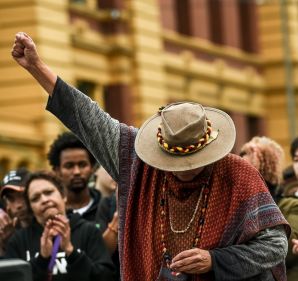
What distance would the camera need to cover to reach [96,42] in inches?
1309

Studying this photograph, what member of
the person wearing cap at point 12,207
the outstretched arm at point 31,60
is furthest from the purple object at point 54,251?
the outstretched arm at point 31,60

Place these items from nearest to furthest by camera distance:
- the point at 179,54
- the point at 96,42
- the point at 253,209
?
1. the point at 253,209
2. the point at 96,42
3. the point at 179,54

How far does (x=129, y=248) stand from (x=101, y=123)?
0.58m

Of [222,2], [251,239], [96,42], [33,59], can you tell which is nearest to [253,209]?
[251,239]

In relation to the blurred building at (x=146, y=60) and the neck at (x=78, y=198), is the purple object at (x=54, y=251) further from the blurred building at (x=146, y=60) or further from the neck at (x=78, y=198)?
the blurred building at (x=146, y=60)

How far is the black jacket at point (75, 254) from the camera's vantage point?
30.4ft

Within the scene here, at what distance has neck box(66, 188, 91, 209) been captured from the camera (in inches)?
434

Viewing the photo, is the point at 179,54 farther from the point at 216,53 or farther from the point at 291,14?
the point at 291,14

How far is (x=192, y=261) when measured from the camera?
21.9 feet

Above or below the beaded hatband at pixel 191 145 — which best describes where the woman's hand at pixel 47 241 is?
below

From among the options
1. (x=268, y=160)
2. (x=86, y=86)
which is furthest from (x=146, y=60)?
(x=268, y=160)

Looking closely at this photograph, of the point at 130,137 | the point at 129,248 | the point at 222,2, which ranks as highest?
the point at 222,2

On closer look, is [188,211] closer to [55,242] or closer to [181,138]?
[181,138]

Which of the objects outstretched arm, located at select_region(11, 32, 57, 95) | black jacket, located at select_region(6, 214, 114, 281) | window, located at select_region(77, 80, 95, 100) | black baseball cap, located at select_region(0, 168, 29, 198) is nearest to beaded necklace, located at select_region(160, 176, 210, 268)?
outstretched arm, located at select_region(11, 32, 57, 95)
